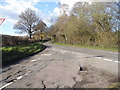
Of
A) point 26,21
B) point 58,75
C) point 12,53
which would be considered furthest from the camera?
point 26,21

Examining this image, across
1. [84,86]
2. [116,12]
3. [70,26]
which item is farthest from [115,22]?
[84,86]

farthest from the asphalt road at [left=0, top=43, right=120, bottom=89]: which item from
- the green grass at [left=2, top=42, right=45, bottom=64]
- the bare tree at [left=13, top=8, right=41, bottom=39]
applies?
the bare tree at [left=13, top=8, right=41, bottom=39]

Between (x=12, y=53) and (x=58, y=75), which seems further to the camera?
(x=12, y=53)

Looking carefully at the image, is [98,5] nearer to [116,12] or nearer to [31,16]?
[116,12]

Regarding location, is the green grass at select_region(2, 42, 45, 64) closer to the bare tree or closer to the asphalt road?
the asphalt road

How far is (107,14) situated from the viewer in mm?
23609

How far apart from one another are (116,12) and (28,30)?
36.4 metres

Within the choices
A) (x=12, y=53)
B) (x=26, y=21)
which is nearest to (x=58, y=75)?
(x=12, y=53)

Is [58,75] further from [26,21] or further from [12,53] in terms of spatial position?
[26,21]

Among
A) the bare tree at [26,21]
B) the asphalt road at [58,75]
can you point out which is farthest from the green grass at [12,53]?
the bare tree at [26,21]

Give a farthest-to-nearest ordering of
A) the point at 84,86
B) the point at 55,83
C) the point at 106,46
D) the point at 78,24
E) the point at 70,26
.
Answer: the point at 70,26 < the point at 78,24 < the point at 106,46 < the point at 55,83 < the point at 84,86

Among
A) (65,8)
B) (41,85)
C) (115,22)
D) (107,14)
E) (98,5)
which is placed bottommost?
(41,85)

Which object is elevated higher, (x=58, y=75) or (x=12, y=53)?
(x=12, y=53)

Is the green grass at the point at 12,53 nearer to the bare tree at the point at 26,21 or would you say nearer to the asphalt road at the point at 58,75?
the asphalt road at the point at 58,75
